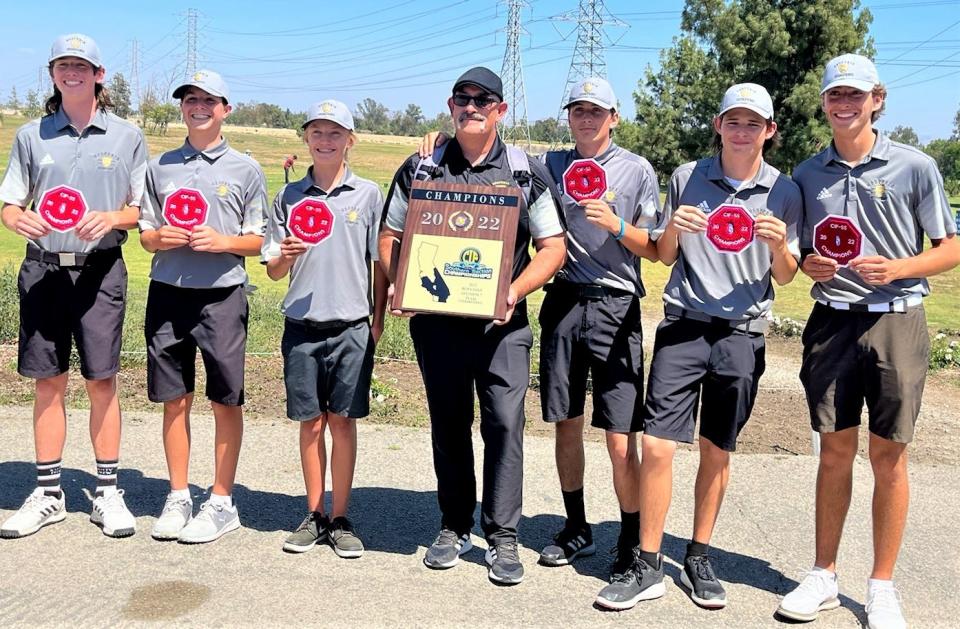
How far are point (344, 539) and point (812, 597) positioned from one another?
237cm

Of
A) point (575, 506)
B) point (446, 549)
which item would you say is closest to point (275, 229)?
point (446, 549)

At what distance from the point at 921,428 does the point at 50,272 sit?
668cm

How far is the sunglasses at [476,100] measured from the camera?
14.9 ft

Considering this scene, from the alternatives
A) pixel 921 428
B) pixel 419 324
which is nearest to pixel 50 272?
pixel 419 324

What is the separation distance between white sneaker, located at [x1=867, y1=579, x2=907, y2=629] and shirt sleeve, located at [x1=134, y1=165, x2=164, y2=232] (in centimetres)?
408

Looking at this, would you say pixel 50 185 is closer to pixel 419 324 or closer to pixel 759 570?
pixel 419 324

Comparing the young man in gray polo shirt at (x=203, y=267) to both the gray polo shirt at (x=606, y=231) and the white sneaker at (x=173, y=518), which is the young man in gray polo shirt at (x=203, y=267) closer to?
the white sneaker at (x=173, y=518)

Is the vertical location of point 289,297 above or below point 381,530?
above

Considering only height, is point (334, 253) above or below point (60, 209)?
below

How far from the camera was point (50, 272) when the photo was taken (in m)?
5.11

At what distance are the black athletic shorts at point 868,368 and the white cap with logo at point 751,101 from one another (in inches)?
39.0

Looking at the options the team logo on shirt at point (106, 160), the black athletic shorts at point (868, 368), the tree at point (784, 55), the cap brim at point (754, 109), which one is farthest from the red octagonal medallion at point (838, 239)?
the tree at point (784, 55)

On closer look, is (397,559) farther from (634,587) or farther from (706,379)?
(706,379)

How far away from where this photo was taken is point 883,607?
4.33 m
